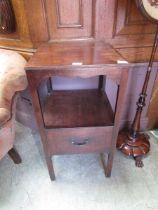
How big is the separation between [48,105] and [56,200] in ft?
2.01

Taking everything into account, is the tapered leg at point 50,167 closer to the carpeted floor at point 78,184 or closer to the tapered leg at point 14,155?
the carpeted floor at point 78,184

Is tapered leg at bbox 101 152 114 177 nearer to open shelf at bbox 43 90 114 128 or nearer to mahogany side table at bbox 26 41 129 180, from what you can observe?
mahogany side table at bbox 26 41 129 180

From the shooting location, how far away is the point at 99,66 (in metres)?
0.75

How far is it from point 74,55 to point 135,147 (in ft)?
2.79

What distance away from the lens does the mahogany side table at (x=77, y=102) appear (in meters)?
0.77

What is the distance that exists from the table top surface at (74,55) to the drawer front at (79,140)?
1.20ft

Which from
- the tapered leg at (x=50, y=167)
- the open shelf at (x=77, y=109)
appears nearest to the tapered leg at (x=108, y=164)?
the open shelf at (x=77, y=109)

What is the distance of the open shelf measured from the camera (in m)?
0.99

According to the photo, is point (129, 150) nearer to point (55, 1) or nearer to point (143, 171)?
point (143, 171)

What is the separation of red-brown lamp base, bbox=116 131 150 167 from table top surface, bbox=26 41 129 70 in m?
0.73

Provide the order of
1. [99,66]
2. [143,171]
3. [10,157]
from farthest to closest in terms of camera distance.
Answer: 1. [10,157]
2. [143,171]
3. [99,66]

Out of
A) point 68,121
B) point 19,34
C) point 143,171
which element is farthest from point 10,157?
point 143,171

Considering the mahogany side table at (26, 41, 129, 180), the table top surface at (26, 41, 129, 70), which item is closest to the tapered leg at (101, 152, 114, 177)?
the mahogany side table at (26, 41, 129, 180)

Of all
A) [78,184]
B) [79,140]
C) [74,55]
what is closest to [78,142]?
[79,140]
